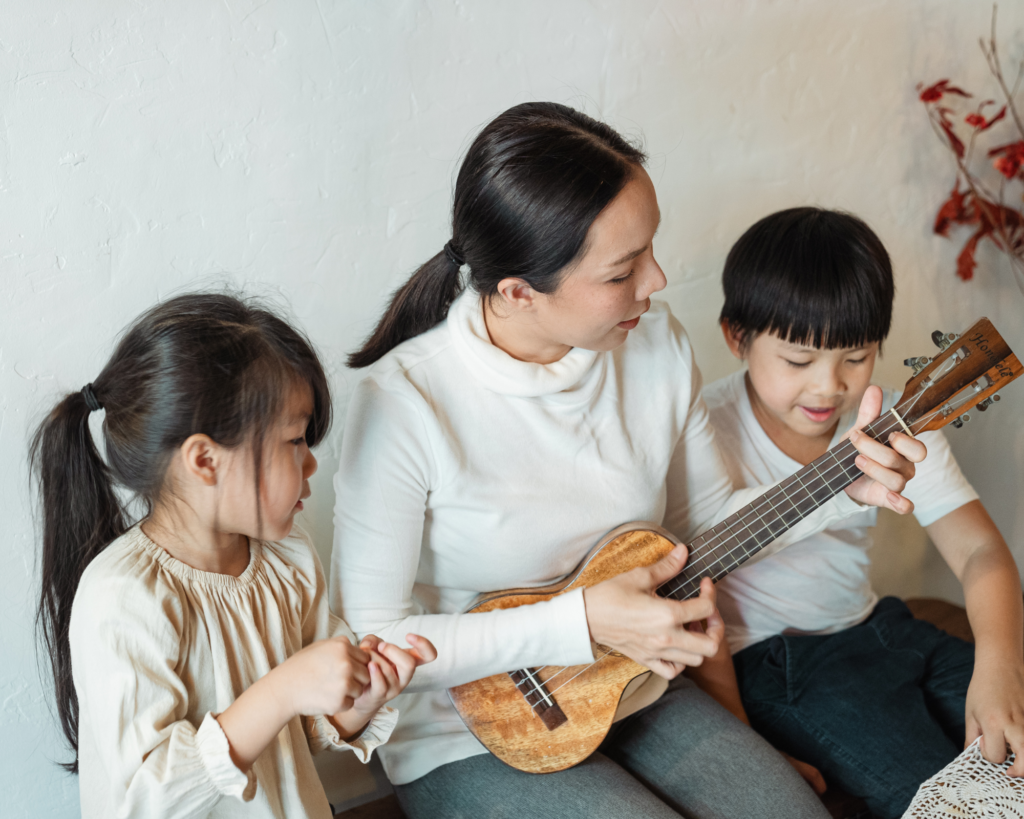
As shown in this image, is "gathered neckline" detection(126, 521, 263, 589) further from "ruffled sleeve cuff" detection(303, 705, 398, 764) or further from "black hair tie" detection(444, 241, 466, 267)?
"black hair tie" detection(444, 241, 466, 267)

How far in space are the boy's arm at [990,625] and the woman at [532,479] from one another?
240 millimetres

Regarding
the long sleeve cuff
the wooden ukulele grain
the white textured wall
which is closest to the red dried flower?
the white textured wall

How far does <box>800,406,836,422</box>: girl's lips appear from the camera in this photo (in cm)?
133

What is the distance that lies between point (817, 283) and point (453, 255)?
55 centimetres

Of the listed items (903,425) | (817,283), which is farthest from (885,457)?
(817,283)

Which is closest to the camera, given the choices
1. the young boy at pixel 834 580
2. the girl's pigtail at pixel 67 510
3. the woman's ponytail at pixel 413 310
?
the girl's pigtail at pixel 67 510

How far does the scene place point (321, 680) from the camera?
838mm

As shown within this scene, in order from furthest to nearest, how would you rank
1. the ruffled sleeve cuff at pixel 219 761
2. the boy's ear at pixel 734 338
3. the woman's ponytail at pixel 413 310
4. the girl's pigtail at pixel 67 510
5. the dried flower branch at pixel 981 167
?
the dried flower branch at pixel 981 167
the boy's ear at pixel 734 338
the woman's ponytail at pixel 413 310
the girl's pigtail at pixel 67 510
the ruffled sleeve cuff at pixel 219 761

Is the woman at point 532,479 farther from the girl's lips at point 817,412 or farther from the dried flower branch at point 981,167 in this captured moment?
the dried flower branch at point 981,167

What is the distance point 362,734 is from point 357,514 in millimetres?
261

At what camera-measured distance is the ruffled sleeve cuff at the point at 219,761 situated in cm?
83

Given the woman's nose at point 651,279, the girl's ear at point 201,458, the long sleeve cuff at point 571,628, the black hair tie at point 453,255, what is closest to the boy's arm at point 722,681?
the long sleeve cuff at point 571,628

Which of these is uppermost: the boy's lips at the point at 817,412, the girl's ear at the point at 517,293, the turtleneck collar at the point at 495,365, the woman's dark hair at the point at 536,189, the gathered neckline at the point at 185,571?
the woman's dark hair at the point at 536,189

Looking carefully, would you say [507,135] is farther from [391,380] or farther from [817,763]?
[817,763]
